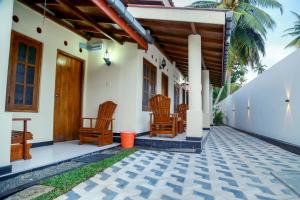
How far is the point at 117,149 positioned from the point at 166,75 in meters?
4.91

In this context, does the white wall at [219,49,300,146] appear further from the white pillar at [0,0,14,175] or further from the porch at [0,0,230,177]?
the white pillar at [0,0,14,175]

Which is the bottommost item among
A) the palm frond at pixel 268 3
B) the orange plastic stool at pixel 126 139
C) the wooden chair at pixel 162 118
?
the orange plastic stool at pixel 126 139

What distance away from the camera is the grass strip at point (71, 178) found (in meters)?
2.70

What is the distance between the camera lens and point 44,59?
5145mm

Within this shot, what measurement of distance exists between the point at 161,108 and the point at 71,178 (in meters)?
3.51

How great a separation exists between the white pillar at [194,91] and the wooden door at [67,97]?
287 centimetres

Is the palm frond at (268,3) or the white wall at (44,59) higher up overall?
the palm frond at (268,3)

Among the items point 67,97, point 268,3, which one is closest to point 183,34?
point 67,97

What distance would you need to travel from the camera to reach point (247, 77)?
3822 cm

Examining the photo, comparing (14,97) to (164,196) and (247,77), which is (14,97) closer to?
(164,196)

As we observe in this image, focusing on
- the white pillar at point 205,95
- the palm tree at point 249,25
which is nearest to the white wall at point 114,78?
the white pillar at point 205,95

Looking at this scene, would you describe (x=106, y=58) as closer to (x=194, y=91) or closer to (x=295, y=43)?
(x=194, y=91)

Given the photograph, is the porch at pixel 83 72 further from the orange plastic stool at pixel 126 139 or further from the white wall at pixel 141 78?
the orange plastic stool at pixel 126 139

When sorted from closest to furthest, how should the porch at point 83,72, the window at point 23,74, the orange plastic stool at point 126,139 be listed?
the window at point 23,74
the porch at point 83,72
the orange plastic stool at point 126,139
